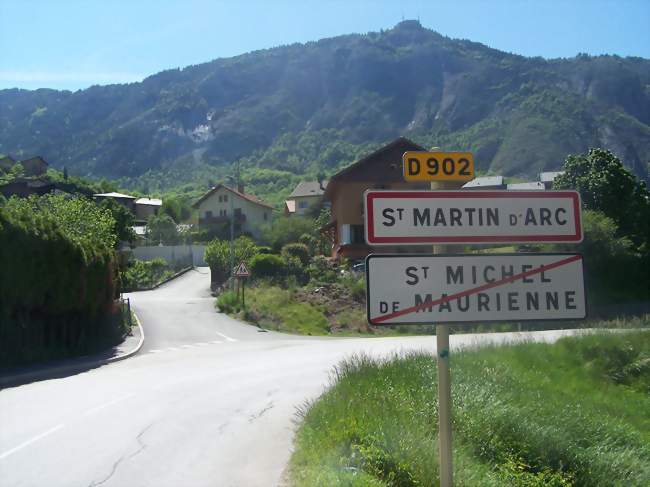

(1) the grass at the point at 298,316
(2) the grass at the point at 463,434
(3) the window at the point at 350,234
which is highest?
(3) the window at the point at 350,234

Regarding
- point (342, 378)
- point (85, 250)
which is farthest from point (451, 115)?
point (342, 378)

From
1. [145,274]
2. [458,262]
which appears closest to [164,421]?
[458,262]

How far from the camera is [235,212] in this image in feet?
270

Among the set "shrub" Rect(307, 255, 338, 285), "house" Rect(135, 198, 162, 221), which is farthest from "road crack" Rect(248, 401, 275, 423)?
"house" Rect(135, 198, 162, 221)

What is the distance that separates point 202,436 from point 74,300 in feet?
42.5

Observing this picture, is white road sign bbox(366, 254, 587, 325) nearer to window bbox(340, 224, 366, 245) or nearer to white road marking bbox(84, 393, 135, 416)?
white road marking bbox(84, 393, 135, 416)

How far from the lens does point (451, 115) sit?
149875 millimetres

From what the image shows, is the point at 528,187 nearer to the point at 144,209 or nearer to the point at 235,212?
the point at 235,212

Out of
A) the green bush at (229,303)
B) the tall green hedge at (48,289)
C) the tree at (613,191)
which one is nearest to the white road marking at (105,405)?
the tall green hedge at (48,289)

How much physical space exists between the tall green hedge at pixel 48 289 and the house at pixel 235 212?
57.3 m

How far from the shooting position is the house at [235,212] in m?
81.6

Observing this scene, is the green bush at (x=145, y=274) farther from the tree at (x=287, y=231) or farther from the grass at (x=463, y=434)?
the grass at (x=463, y=434)

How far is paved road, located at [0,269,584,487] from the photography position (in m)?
7.43

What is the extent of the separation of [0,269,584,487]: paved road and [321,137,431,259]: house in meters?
21.0
